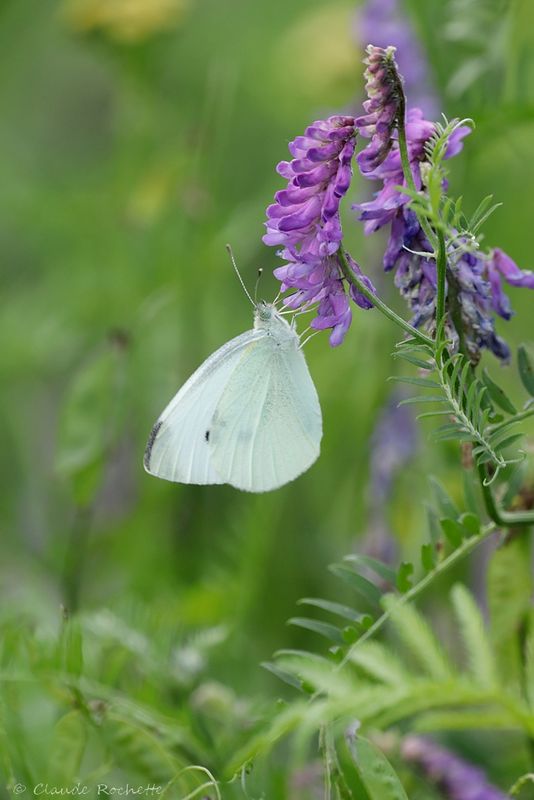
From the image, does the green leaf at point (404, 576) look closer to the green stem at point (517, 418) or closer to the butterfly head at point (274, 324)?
the green stem at point (517, 418)

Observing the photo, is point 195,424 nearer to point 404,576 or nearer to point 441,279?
point 404,576

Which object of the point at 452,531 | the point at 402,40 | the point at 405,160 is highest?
the point at 402,40

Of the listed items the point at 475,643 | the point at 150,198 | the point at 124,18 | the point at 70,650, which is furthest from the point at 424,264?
the point at 124,18

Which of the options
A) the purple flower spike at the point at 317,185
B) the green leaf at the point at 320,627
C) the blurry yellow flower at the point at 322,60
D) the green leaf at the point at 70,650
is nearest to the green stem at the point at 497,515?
the green leaf at the point at 320,627

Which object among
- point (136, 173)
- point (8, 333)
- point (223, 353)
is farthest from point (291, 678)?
point (136, 173)

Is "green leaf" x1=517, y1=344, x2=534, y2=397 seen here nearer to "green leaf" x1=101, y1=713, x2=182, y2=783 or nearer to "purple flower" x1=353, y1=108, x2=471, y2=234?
"purple flower" x1=353, y1=108, x2=471, y2=234

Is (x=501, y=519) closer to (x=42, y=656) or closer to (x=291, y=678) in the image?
(x=291, y=678)
